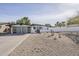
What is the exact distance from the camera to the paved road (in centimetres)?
1063

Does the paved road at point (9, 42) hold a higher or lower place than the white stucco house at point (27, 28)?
lower

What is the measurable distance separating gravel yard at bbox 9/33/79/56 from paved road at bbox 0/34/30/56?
17cm

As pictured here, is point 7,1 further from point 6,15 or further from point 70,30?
point 70,30

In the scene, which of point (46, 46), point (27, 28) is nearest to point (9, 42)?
point (27, 28)

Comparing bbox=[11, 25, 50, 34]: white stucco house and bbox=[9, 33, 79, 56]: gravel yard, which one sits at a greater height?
bbox=[11, 25, 50, 34]: white stucco house

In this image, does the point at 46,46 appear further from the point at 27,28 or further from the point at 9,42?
the point at 9,42

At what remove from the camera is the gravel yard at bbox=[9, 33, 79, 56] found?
406 inches

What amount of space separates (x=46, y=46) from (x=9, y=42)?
1250 mm

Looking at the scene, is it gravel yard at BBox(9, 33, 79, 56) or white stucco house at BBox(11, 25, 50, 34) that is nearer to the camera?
gravel yard at BBox(9, 33, 79, 56)

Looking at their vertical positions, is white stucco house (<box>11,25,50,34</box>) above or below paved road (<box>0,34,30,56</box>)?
above

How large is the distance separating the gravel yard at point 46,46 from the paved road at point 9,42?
17 centimetres

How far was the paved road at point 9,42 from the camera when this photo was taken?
34.9ft

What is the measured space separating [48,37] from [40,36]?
29 centimetres

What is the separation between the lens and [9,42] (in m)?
10.9
